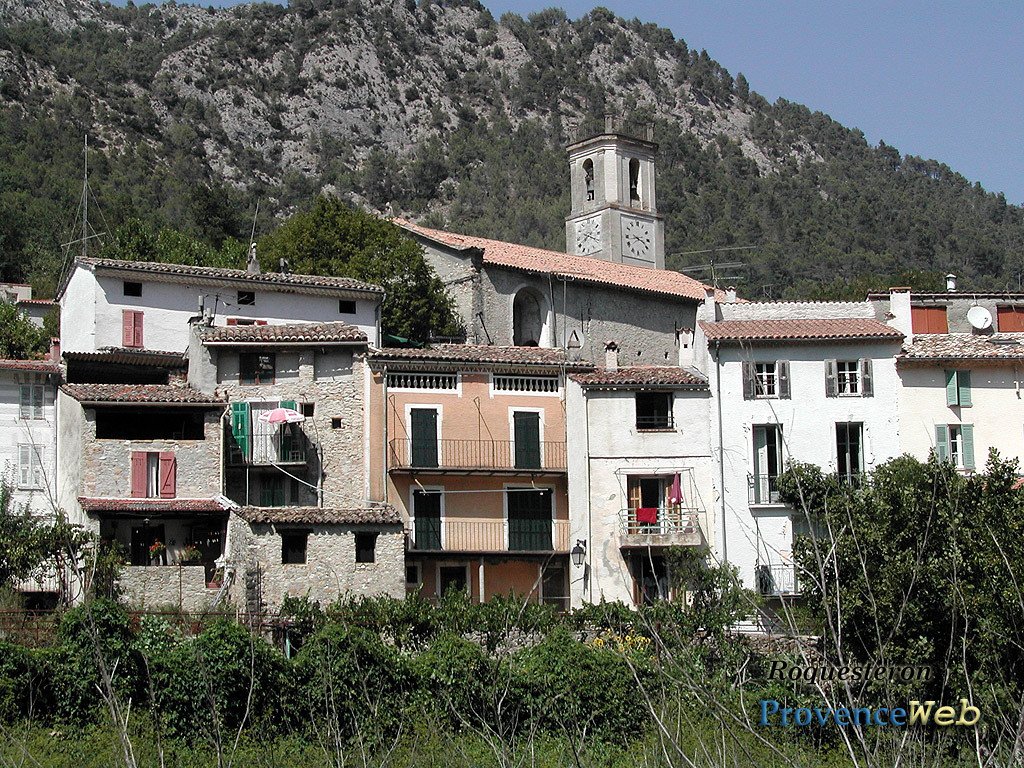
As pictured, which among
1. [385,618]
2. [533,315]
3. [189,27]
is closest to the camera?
[385,618]

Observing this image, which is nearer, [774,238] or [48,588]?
[48,588]

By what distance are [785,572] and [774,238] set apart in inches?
3580

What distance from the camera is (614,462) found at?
134 ft

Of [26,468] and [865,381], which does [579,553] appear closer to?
[865,381]

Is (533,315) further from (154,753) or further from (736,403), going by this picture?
(154,753)

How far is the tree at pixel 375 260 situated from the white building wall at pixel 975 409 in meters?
16.7

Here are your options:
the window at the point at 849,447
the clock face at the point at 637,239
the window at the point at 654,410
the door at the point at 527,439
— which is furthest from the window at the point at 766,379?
the clock face at the point at 637,239

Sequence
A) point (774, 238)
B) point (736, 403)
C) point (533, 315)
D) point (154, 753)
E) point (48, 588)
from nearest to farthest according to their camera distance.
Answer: point (154, 753) → point (48, 588) → point (736, 403) → point (533, 315) → point (774, 238)

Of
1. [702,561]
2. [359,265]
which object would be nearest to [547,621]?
[702,561]

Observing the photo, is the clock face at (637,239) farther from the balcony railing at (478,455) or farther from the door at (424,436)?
the door at (424,436)

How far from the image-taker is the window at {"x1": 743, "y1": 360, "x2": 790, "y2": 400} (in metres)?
41.1

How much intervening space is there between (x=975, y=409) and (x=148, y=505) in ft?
72.6

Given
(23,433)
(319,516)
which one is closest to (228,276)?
(23,433)

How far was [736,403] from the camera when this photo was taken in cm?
4119
